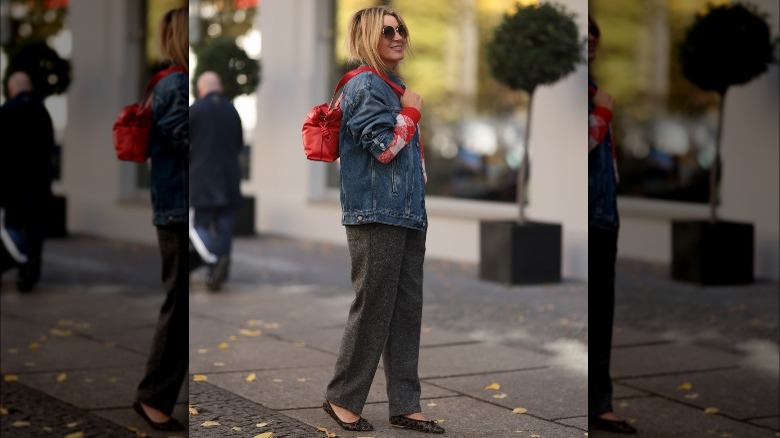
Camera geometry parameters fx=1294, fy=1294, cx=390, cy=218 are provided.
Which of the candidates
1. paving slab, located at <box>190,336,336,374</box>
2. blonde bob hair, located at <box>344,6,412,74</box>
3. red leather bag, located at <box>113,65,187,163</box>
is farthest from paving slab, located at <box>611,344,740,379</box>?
blonde bob hair, located at <box>344,6,412,74</box>

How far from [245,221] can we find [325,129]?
75.1 inches

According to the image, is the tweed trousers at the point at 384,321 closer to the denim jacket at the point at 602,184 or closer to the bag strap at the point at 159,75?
the denim jacket at the point at 602,184

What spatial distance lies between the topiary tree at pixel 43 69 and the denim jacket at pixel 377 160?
382 cm

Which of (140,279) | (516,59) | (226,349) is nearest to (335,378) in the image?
(226,349)

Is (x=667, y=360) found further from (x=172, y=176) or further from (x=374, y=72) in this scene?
(x=374, y=72)

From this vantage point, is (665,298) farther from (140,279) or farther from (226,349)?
(226,349)

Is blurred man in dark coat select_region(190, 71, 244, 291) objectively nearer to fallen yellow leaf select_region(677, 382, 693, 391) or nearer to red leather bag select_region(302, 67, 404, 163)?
red leather bag select_region(302, 67, 404, 163)

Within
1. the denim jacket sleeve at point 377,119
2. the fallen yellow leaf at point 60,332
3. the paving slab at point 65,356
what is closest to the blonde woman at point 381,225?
the denim jacket sleeve at point 377,119

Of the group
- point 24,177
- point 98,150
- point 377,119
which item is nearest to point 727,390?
point 377,119

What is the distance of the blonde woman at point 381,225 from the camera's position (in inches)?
159

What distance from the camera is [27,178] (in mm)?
7367

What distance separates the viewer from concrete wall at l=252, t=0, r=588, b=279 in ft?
15.2

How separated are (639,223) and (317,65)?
5356 mm

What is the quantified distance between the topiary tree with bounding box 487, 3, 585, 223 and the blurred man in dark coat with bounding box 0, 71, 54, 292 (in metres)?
2.71
